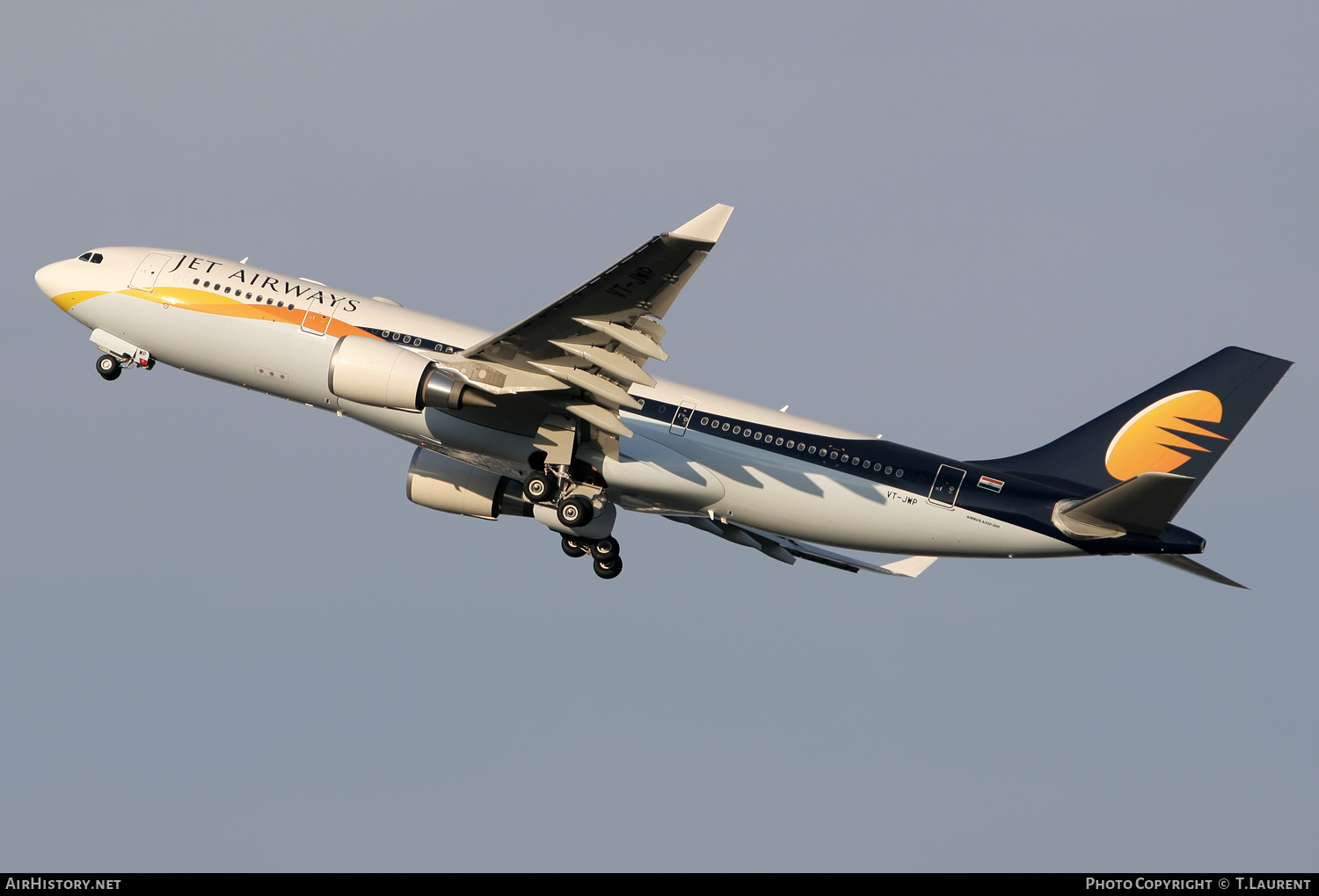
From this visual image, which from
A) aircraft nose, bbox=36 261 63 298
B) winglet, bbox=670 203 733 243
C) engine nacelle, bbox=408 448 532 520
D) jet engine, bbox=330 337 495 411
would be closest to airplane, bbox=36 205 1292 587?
jet engine, bbox=330 337 495 411

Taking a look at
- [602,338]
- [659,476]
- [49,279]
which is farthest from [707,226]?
[49,279]

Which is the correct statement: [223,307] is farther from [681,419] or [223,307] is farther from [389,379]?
[681,419]

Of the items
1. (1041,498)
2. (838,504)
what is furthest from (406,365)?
(1041,498)

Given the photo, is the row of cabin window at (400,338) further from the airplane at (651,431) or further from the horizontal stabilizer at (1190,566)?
the horizontal stabilizer at (1190,566)

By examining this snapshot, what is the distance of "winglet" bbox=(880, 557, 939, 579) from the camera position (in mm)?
36606

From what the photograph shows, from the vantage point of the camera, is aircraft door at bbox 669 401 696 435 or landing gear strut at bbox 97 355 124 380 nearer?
aircraft door at bbox 669 401 696 435

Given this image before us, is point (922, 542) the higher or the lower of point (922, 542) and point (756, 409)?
the lower

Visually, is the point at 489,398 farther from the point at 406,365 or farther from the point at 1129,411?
the point at 1129,411

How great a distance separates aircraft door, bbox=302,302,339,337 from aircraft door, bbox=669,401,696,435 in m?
8.98

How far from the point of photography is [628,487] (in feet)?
110

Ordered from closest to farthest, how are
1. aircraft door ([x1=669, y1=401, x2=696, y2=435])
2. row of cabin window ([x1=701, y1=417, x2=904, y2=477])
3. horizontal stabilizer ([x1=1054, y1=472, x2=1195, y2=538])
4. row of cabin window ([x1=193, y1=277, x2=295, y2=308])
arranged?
horizontal stabilizer ([x1=1054, y1=472, x2=1195, y2=538])
row of cabin window ([x1=701, y1=417, x2=904, y2=477])
aircraft door ([x1=669, y1=401, x2=696, y2=435])
row of cabin window ([x1=193, y1=277, x2=295, y2=308])

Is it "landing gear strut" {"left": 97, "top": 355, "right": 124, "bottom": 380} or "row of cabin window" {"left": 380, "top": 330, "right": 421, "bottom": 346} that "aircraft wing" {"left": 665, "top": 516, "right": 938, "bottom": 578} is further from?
"landing gear strut" {"left": 97, "top": 355, "right": 124, "bottom": 380}
